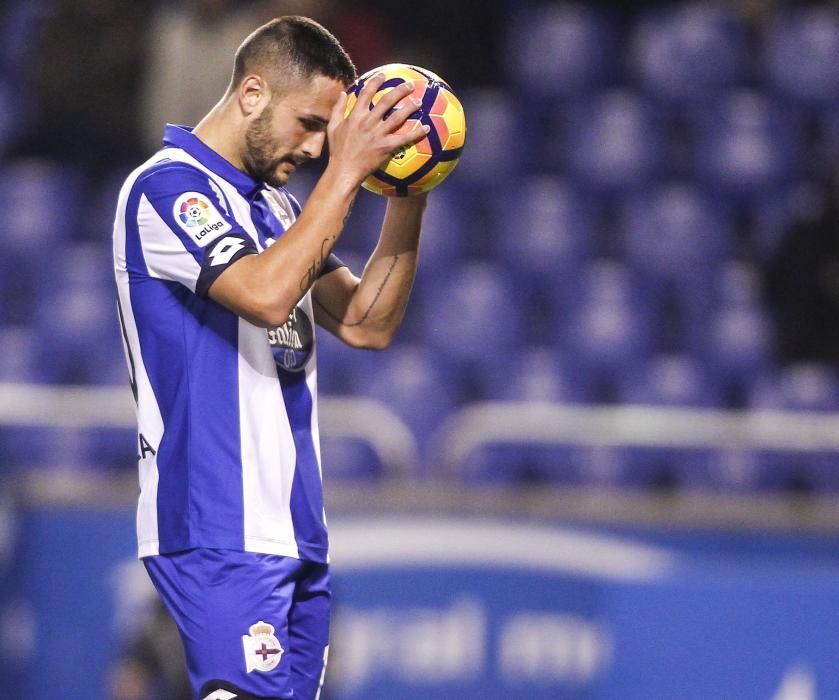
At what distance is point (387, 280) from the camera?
382 cm

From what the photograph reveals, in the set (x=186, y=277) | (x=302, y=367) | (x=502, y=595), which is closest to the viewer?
(x=186, y=277)

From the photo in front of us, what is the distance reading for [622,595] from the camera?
→ 18.9 feet

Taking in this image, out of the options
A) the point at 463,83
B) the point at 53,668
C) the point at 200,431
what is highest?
the point at 463,83

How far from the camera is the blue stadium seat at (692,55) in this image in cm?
972

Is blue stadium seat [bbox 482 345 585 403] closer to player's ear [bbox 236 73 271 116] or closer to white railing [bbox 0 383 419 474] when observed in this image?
white railing [bbox 0 383 419 474]

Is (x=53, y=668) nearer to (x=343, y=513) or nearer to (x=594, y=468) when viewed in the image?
(x=343, y=513)

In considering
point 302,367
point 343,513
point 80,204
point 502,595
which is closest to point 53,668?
point 343,513

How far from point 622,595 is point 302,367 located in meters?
2.70

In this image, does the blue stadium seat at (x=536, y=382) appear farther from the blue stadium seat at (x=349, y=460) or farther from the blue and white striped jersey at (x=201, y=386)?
the blue and white striped jersey at (x=201, y=386)

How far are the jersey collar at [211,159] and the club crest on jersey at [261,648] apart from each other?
1.01 m

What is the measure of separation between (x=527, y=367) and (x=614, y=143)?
187 cm

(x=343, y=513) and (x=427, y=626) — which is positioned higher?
(x=343, y=513)

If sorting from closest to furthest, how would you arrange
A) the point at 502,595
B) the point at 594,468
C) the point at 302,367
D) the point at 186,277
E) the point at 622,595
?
the point at 186,277
the point at 302,367
the point at 622,595
the point at 502,595
the point at 594,468

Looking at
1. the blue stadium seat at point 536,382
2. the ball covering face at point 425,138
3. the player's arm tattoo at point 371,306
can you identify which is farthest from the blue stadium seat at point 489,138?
the ball covering face at point 425,138
